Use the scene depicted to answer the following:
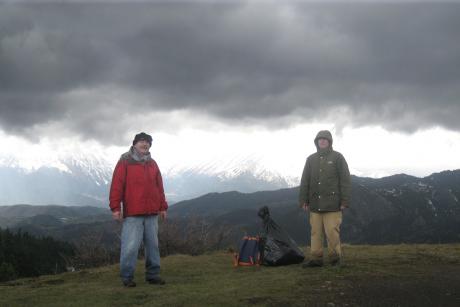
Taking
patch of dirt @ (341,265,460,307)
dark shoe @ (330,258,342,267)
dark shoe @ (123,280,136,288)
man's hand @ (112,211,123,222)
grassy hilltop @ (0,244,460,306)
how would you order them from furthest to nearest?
dark shoe @ (330,258,342,267) → dark shoe @ (123,280,136,288) → man's hand @ (112,211,123,222) → grassy hilltop @ (0,244,460,306) → patch of dirt @ (341,265,460,307)

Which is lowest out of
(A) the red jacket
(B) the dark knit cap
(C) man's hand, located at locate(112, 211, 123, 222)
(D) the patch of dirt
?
(D) the patch of dirt

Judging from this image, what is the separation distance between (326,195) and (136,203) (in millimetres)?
4256

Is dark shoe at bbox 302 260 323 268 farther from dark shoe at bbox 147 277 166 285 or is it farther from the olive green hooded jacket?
dark shoe at bbox 147 277 166 285

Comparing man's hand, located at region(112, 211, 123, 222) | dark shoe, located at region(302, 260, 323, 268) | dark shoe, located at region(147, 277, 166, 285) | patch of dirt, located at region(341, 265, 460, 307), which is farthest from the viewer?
dark shoe, located at region(302, 260, 323, 268)

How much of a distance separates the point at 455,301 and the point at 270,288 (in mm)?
2978

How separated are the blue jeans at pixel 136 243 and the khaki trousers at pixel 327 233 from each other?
3622mm

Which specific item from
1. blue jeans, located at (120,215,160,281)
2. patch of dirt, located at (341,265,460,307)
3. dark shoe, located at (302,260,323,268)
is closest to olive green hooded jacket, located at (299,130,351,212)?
dark shoe, located at (302,260,323,268)

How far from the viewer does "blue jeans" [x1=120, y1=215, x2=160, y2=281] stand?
32.2 ft

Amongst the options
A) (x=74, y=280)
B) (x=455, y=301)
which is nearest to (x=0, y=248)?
(x=74, y=280)

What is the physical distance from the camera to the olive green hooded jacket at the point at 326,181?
36.5 feet

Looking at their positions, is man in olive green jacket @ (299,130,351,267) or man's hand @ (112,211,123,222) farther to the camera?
man in olive green jacket @ (299,130,351,267)

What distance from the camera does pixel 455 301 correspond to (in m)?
7.71

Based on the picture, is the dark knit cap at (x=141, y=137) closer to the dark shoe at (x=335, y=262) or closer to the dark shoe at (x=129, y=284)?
the dark shoe at (x=129, y=284)

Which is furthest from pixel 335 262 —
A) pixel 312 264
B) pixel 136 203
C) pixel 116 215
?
pixel 116 215
